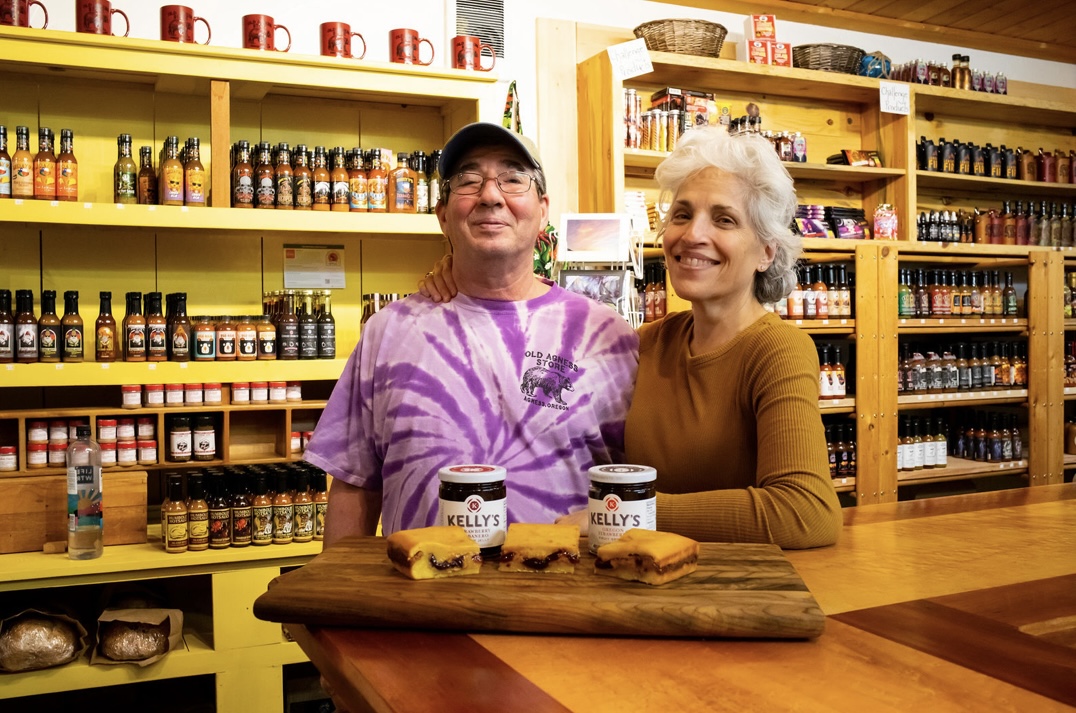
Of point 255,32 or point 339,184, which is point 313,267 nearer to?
point 339,184

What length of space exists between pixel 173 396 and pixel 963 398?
145 inches

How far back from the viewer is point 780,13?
15.0 feet

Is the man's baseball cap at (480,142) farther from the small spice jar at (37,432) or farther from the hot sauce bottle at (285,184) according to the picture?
the small spice jar at (37,432)

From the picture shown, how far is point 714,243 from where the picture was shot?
1.58 m

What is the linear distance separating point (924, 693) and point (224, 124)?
9.38 ft

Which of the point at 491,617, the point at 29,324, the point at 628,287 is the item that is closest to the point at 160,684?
the point at 29,324

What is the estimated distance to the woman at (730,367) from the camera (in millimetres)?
1322

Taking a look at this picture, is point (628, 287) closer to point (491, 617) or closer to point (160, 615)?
point (160, 615)

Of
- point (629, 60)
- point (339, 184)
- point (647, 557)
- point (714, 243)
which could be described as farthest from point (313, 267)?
point (647, 557)

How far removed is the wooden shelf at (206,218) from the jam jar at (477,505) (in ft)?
7.18

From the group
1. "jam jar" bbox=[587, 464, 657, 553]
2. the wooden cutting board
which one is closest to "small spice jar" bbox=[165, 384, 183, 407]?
the wooden cutting board

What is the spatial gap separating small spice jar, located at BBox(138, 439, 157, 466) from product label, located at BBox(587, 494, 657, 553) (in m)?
2.37

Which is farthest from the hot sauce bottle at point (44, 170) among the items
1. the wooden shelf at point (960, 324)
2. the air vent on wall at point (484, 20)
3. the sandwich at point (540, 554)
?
the wooden shelf at point (960, 324)

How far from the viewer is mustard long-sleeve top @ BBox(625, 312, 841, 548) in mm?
1300
